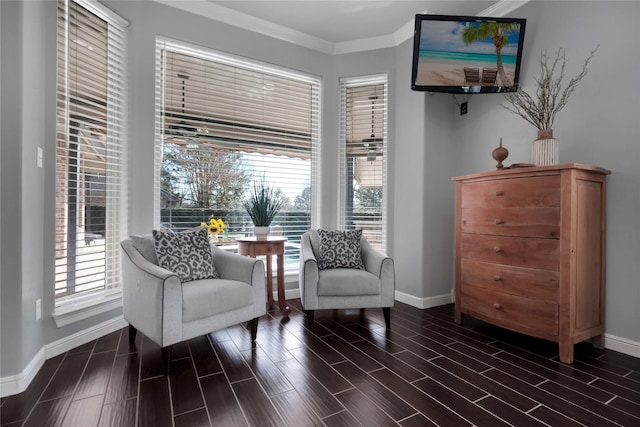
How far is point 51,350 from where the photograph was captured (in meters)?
2.18

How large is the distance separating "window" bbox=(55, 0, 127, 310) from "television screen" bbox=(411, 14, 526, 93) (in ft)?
8.46

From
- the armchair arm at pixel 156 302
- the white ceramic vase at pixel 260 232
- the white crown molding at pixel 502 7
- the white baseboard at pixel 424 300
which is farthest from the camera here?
the white baseboard at pixel 424 300

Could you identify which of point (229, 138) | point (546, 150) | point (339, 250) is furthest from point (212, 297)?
point (546, 150)

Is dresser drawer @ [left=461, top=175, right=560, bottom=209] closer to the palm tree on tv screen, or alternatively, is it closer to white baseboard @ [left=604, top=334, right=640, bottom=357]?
the palm tree on tv screen

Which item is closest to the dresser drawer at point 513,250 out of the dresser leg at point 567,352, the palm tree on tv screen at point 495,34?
the dresser leg at point 567,352

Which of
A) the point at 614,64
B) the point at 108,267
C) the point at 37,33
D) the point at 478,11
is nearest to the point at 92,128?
the point at 37,33

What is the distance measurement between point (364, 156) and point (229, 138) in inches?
60.3

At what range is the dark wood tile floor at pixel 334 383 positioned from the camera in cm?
158

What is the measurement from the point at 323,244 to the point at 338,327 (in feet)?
2.46

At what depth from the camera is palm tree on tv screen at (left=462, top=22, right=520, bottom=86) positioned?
278 cm

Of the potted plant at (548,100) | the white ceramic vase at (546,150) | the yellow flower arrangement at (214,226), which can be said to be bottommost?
the yellow flower arrangement at (214,226)

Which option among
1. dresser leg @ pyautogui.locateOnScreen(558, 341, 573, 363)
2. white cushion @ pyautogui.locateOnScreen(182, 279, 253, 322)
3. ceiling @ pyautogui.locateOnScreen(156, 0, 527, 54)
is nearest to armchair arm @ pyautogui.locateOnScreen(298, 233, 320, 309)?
white cushion @ pyautogui.locateOnScreen(182, 279, 253, 322)

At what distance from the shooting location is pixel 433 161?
11.2 ft

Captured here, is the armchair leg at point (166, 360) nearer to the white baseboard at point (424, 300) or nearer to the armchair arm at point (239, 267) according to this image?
the armchair arm at point (239, 267)
